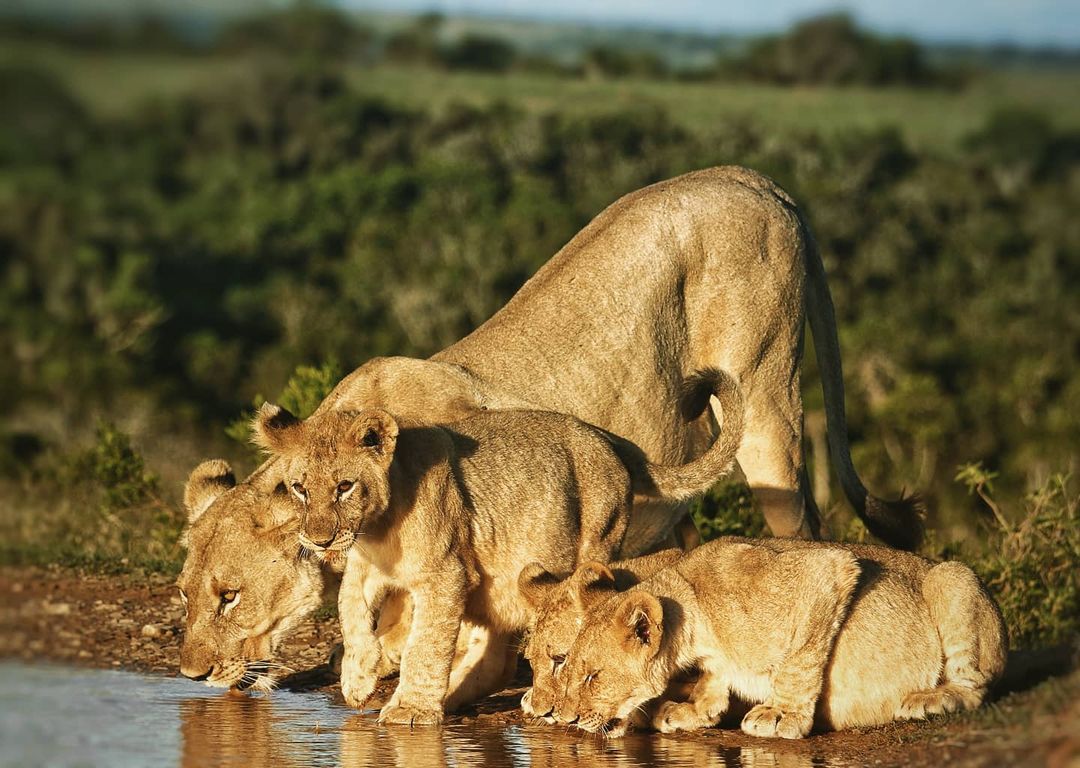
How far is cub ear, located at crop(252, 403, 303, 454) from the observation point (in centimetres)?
623

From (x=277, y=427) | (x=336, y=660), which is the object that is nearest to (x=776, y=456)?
(x=336, y=660)

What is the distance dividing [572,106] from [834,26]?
12.7 meters

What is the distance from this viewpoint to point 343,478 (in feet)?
19.5

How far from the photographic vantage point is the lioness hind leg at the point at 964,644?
610cm

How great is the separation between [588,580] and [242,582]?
128 centimetres

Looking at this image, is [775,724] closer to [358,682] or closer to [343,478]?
[358,682]

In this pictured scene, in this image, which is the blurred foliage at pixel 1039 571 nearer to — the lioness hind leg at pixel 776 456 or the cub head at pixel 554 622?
the lioness hind leg at pixel 776 456

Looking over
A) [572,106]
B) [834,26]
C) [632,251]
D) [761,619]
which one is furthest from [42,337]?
[834,26]

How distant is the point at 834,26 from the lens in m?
60.2

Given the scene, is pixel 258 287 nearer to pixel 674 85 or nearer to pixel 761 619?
pixel 674 85

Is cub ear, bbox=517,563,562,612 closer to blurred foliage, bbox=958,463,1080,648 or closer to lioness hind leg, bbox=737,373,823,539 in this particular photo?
lioness hind leg, bbox=737,373,823,539

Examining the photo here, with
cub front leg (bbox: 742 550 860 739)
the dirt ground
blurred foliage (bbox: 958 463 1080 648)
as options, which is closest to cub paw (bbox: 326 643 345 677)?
the dirt ground

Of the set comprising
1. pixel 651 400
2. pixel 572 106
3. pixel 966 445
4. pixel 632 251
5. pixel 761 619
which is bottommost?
pixel 966 445

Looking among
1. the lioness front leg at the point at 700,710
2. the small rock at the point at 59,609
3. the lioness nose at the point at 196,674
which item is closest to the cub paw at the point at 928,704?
the lioness front leg at the point at 700,710
